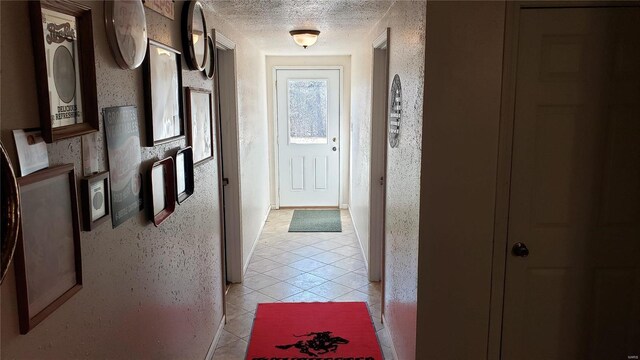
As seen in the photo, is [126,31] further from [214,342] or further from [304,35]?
[304,35]

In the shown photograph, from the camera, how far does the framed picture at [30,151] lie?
0.92m

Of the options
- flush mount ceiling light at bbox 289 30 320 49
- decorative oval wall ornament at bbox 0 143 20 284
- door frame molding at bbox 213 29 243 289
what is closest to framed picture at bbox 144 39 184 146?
decorative oval wall ornament at bbox 0 143 20 284

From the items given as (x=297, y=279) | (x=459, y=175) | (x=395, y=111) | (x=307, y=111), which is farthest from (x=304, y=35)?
(x=307, y=111)

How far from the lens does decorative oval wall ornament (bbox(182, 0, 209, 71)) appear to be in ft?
7.07

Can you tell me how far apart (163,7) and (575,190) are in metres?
1.90

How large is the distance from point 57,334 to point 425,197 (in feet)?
4.63

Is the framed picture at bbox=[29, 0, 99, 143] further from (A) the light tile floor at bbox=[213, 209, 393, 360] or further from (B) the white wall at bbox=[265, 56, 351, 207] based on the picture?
(B) the white wall at bbox=[265, 56, 351, 207]

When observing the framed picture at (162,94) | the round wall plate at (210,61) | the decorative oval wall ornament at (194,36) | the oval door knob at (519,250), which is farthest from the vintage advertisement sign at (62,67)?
the oval door knob at (519,250)

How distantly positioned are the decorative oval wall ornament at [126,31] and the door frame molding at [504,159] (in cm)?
139

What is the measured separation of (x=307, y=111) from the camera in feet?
20.8

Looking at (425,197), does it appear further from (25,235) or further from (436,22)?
(25,235)

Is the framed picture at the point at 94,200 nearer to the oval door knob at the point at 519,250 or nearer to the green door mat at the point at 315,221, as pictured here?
the oval door knob at the point at 519,250

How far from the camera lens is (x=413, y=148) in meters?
2.10

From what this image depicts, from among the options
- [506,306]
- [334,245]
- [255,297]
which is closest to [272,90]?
[334,245]
